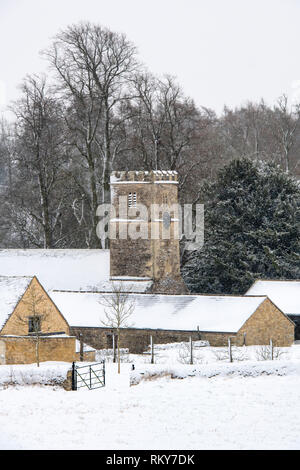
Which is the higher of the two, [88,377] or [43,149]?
[43,149]

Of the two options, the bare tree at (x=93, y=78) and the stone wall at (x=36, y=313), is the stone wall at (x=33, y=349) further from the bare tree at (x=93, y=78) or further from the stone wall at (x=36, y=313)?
the bare tree at (x=93, y=78)

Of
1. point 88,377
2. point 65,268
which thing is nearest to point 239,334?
point 88,377

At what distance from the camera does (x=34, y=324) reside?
128 feet

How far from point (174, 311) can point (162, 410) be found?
→ 20007 mm

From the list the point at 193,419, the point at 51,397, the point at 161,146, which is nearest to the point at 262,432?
the point at 193,419

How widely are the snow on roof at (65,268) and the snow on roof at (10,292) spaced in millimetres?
9522

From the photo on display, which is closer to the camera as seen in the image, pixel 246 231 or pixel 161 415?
pixel 161 415

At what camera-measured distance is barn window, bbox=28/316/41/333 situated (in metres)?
39.0

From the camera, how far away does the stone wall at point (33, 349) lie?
37.5m

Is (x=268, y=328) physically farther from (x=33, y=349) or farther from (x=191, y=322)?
(x=33, y=349)

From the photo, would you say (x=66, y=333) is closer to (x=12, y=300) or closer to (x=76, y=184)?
(x=12, y=300)

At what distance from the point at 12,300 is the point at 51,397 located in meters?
12.8

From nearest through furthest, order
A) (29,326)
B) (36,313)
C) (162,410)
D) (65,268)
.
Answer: (162,410) < (29,326) < (36,313) < (65,268)

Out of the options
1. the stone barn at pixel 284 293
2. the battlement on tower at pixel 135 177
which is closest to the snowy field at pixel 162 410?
the stone barn at pixel 284 293
